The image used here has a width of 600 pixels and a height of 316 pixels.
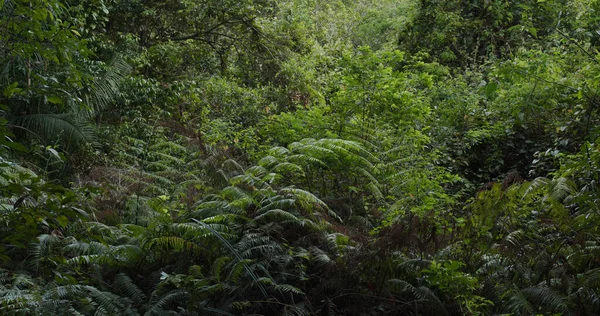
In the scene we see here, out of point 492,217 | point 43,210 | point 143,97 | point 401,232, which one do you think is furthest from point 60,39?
point 143,97

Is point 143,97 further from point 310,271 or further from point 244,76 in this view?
point 310,271

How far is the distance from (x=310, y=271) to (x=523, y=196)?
7.15 ft

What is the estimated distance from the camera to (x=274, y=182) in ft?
22.6

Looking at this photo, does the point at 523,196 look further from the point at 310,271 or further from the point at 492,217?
the point at 310,271

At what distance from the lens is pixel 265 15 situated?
14211 millimetres

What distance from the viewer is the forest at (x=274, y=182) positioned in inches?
177

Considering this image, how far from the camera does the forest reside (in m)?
4.51

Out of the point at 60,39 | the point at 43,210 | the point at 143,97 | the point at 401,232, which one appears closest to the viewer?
the point at 43,210

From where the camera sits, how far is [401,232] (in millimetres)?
4785

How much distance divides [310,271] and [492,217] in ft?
5.81

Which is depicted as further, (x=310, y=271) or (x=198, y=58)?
(x=198, y=58)

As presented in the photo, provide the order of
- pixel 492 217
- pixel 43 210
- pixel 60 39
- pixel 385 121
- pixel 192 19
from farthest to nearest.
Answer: pixel 192 19, pixel 385 121, pixel 492 217, pixel 60 39, pixel 43 210

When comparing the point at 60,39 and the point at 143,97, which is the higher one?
the point at 60,39

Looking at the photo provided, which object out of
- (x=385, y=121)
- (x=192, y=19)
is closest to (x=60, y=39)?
(x=385, y=121)
